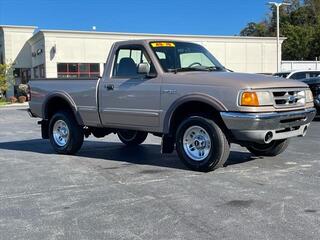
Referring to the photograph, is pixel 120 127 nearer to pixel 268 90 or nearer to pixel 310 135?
pixel 268 90

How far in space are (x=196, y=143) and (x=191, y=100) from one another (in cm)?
67

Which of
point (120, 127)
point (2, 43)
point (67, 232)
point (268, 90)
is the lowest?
point (67, 232)

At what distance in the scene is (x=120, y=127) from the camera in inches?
358

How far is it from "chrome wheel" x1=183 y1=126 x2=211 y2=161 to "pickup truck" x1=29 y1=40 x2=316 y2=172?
0.05 ft

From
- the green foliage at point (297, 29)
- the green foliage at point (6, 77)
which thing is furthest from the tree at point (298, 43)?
the green foliage at point (6, 77)

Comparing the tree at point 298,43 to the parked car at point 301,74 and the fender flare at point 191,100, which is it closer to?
the parked car at point 301,74

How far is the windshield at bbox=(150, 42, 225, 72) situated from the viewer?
8.56m

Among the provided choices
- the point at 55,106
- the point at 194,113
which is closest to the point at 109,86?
the point at 194,113

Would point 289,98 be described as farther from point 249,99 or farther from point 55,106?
point 55,106

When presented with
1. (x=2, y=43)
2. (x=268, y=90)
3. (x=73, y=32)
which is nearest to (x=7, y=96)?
(x=2, y=43)

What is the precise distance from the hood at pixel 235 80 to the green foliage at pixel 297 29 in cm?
5779

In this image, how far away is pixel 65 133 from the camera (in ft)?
33.4

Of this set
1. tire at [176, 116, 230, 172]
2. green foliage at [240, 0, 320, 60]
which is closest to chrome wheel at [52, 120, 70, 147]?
tire at [176, 116, 230, 172]

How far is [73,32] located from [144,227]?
4417 cm
